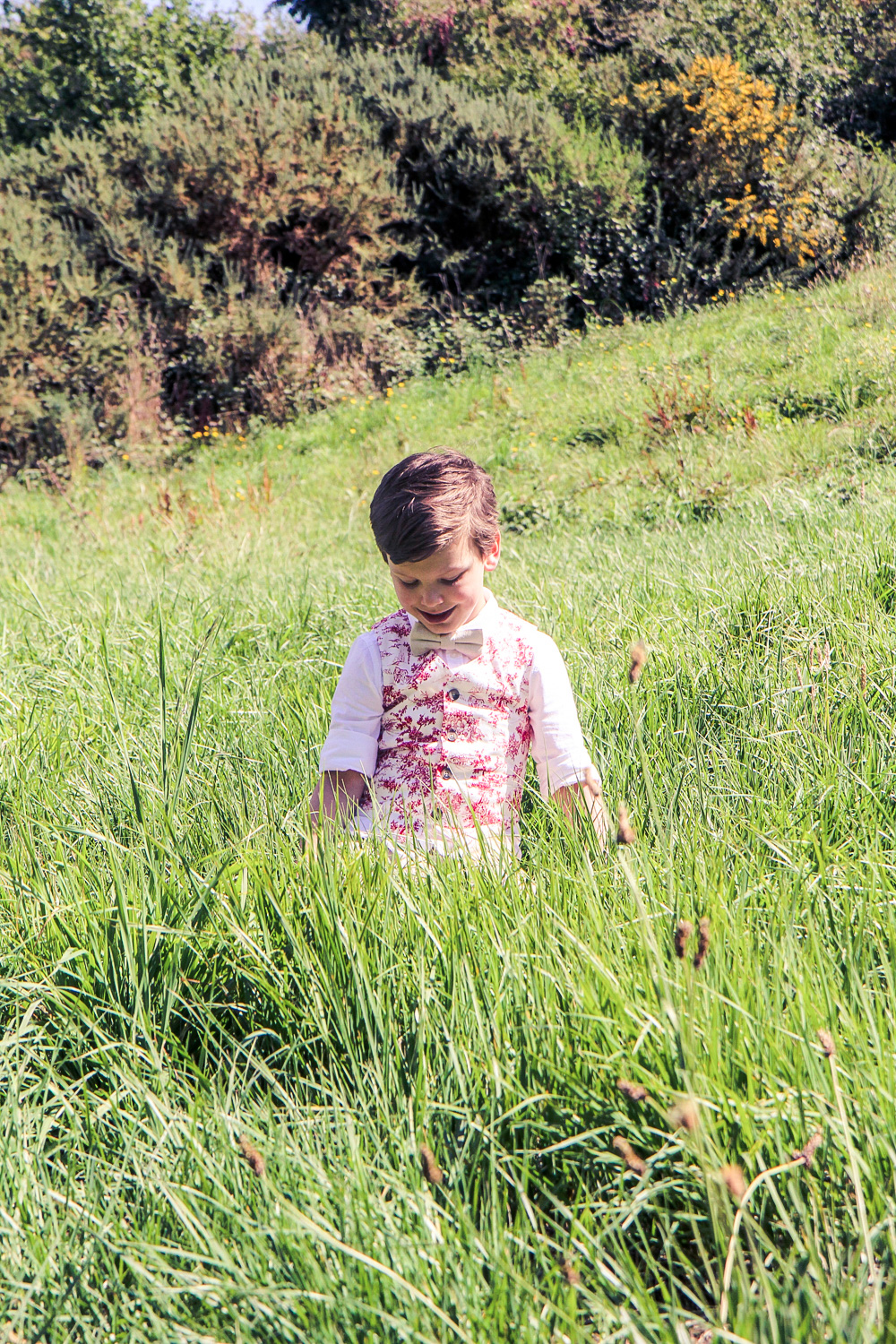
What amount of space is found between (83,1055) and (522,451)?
7.21 metres

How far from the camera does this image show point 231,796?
85.3 inches

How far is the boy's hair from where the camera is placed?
2.04m

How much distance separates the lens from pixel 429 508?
6.68ft

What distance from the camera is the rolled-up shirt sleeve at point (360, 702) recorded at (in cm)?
220

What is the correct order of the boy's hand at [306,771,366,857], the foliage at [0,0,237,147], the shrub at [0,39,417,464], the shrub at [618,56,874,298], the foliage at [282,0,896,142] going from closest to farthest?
the boy's hand at [306,771,366,857] < the shrub at [0,39,417,464] < the shrub at [618,56,874,298] < the foliage at [282,0,896,142] < the foliage at [0,0,237,147]

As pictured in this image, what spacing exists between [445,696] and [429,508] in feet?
1.44

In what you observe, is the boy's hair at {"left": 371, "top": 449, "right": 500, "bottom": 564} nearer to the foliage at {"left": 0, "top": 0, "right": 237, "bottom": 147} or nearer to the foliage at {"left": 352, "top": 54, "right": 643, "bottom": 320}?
the foliage at {"left": 352, "top": 54, "right": 643, "bottom": 320}

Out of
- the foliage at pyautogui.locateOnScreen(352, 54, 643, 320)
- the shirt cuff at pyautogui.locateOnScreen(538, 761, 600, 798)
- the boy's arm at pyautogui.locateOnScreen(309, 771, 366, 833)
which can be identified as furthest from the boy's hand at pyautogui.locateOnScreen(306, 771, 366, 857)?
the foliage at pyautogui.locateOnScreen(352, 54, 643, 320)

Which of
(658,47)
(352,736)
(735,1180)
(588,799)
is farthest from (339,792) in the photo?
(658,47)

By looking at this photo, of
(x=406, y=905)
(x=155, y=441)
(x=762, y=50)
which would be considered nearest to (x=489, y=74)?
(x=762, y=50)

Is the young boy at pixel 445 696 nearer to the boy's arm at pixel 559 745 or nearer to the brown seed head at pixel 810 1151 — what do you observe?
the boy's arm at pixel 559 745

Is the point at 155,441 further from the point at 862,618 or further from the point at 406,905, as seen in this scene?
the point at 406,905

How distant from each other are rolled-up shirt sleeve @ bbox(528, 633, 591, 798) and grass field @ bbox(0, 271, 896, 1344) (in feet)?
0.52

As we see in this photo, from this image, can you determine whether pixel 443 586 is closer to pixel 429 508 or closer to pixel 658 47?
pixel 429 508
